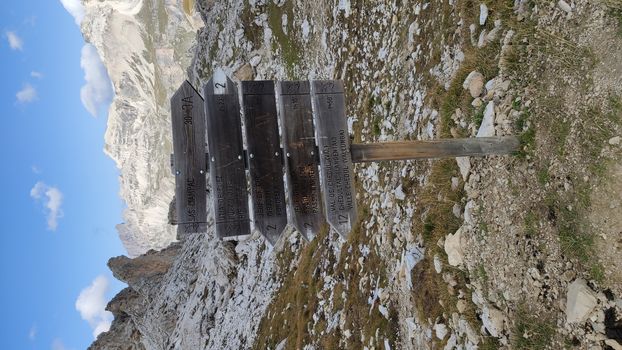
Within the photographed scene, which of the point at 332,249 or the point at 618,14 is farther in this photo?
the point at 332,249

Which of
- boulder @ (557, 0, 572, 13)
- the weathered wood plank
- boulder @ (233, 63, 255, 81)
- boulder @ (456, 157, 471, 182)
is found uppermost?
boulder @ (233, 63, 255, 81)

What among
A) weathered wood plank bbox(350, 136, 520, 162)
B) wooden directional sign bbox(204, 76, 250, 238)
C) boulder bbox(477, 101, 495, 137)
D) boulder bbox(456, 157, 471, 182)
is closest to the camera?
wooden directional sign bbox(204, 76, 250, 238)

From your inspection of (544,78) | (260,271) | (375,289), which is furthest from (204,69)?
(544,78)

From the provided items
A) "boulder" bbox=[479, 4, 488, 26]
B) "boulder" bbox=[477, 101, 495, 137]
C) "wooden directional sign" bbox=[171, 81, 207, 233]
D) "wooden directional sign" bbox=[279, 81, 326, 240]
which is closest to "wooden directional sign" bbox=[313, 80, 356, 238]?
"wooden directional sign" bbox=[279, 81, 326, 240]

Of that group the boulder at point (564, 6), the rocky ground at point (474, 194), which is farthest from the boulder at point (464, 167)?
the boulder at point (564, 6)

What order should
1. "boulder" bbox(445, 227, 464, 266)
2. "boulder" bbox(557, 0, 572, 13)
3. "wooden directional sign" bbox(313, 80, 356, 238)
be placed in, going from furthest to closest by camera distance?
"boulder" bbox(445, 227, 464, 266) < "boulder" bbox(557, 0, 572, 13) < "wooden directional sign" bbox(313, 80, 356, 238)

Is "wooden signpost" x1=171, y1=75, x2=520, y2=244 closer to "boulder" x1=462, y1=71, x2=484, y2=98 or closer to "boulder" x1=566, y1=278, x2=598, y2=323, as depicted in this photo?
"boulder" x1=566, y1=278, x2=598, y2=323

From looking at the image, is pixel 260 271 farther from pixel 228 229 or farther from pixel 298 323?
pixel 228 229
